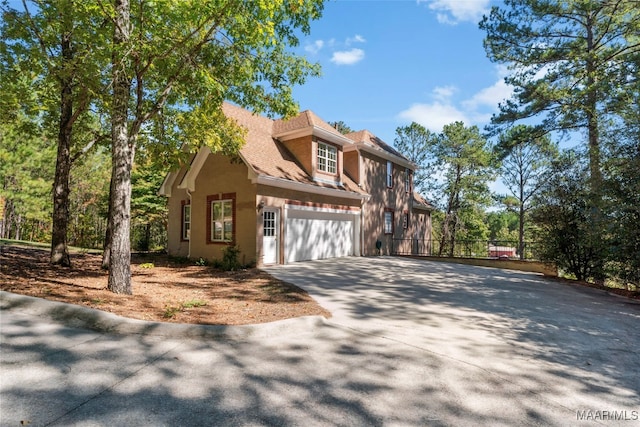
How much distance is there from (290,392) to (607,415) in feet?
9.35

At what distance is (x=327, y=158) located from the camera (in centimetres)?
1619

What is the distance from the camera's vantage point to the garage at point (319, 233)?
46.0 ft

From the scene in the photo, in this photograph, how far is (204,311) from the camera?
550cm

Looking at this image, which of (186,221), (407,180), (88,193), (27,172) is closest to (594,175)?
Answer: (407,180)

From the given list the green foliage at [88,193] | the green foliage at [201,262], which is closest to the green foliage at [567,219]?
the green foliage at [201,262]

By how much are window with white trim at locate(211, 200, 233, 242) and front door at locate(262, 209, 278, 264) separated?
1.54 metres

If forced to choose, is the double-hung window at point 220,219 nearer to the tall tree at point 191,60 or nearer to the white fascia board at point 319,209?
the white fascia board at point 319,209

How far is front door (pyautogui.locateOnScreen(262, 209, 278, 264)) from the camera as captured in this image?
1268 cm

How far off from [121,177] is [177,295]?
106 inches

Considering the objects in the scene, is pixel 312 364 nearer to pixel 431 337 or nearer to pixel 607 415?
pixel 431 337

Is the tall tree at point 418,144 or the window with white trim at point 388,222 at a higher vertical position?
the tall tree at point 418,144

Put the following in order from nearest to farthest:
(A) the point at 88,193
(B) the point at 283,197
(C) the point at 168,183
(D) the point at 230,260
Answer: (D) the point at 230,260, (B) the point at 283,197, (C) the point at 168,183, (A) the point at 88,193

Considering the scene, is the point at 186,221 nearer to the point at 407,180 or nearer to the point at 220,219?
the point at 220,219

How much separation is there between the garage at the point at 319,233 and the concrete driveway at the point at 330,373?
842 cm
